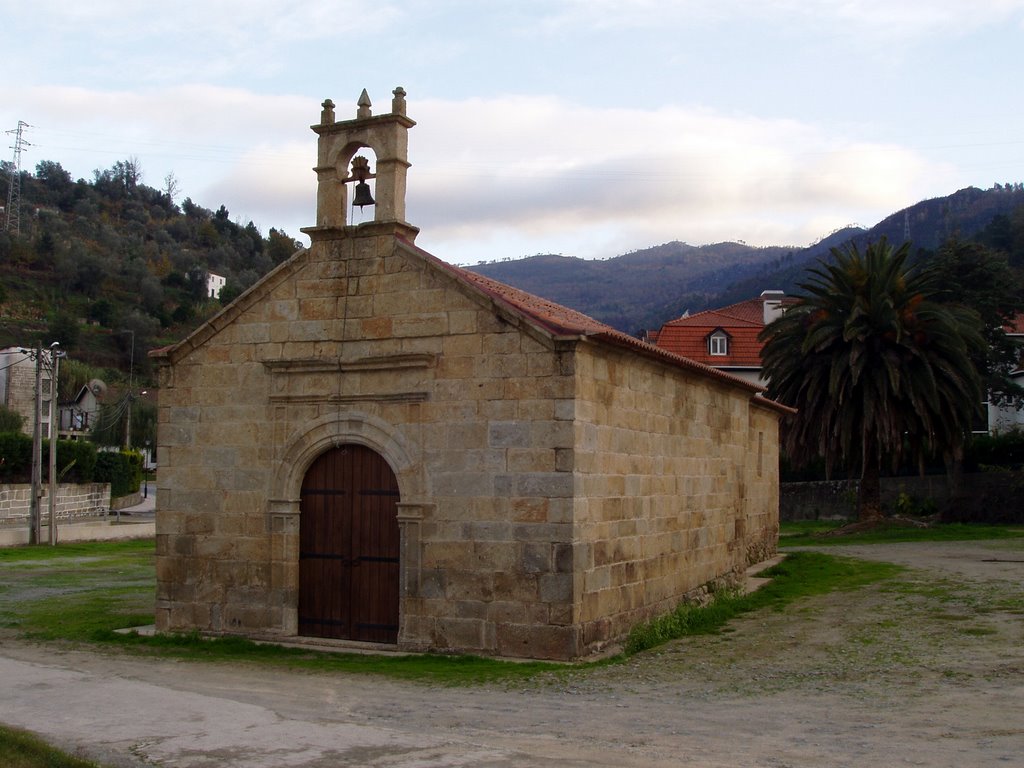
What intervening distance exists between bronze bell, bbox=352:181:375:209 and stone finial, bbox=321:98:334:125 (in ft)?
3.00

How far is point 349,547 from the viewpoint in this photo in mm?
12773

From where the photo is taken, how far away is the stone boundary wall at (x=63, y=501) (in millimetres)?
37125

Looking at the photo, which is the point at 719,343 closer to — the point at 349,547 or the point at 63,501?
the point at 63,501

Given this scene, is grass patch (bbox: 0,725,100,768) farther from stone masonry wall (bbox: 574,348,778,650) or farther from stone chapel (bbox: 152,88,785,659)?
stone masonry wall (bbox: 574,348,778,650)

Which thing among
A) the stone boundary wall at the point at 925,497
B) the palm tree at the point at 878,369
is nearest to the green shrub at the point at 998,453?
the stone boundary wall at the point at 925,497

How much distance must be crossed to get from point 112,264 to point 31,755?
9612 centimetres

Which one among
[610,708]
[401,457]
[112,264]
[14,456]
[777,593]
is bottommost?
[777,593]

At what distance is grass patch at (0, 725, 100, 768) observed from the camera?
6.85 m

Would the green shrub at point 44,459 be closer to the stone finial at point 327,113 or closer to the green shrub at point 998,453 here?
the stone finial at point 327,113

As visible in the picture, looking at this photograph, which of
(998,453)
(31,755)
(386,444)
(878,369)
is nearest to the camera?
(31,755)

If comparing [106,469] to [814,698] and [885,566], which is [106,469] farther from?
[814,698]

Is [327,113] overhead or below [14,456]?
overhead

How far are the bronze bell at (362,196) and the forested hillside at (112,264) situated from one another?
2495 inches

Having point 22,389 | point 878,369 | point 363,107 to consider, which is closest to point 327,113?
point 363,107
